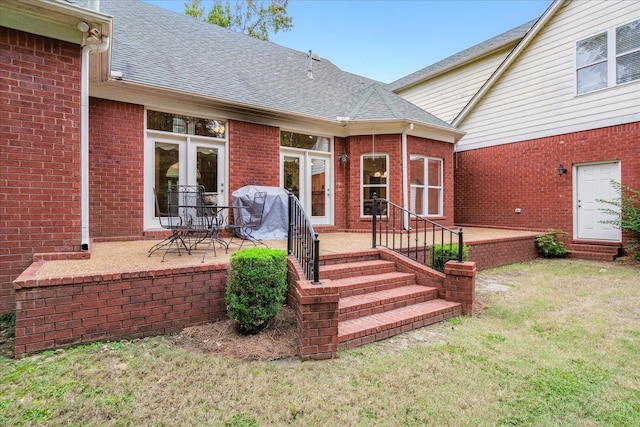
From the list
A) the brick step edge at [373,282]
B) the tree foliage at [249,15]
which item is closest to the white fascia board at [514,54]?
the brick step edge at [373,282]

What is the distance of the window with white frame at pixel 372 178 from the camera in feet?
29.5

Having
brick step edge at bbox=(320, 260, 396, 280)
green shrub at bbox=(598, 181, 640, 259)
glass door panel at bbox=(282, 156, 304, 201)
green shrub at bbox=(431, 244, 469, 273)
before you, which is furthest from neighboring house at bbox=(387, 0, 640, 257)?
glass door panel at bbox=(282, 156, 304, 201)

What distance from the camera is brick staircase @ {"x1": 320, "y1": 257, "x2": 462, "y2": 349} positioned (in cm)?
358

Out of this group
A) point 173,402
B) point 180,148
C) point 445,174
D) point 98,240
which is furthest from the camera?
point 445,174

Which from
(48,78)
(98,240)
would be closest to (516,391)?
(48,78)

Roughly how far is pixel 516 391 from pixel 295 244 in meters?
2.85

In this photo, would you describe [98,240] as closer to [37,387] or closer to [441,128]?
[37,387]

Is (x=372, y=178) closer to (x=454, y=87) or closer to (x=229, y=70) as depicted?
(x=229, y=70)

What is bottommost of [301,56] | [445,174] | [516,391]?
[516,391]

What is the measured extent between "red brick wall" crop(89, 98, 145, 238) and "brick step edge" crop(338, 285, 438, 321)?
450cm

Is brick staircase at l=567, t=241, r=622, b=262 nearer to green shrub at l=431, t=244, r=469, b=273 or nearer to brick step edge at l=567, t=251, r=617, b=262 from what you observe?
brick step edge at l=567, t=251, r=617, b=262

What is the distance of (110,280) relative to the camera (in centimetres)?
319

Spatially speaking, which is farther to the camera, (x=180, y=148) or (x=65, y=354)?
(x=180, y=148)

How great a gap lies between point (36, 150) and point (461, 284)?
5.64 metres
